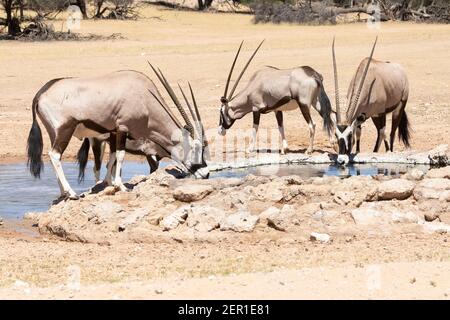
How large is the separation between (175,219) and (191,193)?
0.55 meters

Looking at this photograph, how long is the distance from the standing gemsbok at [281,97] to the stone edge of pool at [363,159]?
161 centimetres

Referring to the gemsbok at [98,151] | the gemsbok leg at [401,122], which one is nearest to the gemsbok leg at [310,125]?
the gemsbok leg at [401,122]

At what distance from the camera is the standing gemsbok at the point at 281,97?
1224cm

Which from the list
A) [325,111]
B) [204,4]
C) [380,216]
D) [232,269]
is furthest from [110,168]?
[204,4]

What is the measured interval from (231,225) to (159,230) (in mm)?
539

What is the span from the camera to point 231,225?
7.64 meters

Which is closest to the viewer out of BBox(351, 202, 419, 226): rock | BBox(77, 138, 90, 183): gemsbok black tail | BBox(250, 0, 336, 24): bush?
BBox(351, 202, 419, 226): rock

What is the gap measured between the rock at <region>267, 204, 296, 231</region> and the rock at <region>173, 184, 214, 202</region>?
81 cm

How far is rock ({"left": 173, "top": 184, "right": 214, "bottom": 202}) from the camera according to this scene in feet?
27.2

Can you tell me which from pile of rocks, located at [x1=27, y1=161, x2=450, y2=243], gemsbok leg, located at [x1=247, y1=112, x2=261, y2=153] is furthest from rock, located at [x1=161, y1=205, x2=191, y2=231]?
gemsbok leg, located at [x1=247, y1=112, x2=261, y2=153]

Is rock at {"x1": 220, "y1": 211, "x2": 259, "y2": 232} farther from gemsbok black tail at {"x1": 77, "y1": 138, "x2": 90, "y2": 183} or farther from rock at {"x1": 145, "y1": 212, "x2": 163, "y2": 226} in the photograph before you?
gemsbok black tail at {"x1": 77, "y1": 138, "x2": 90, "y2": 183}
